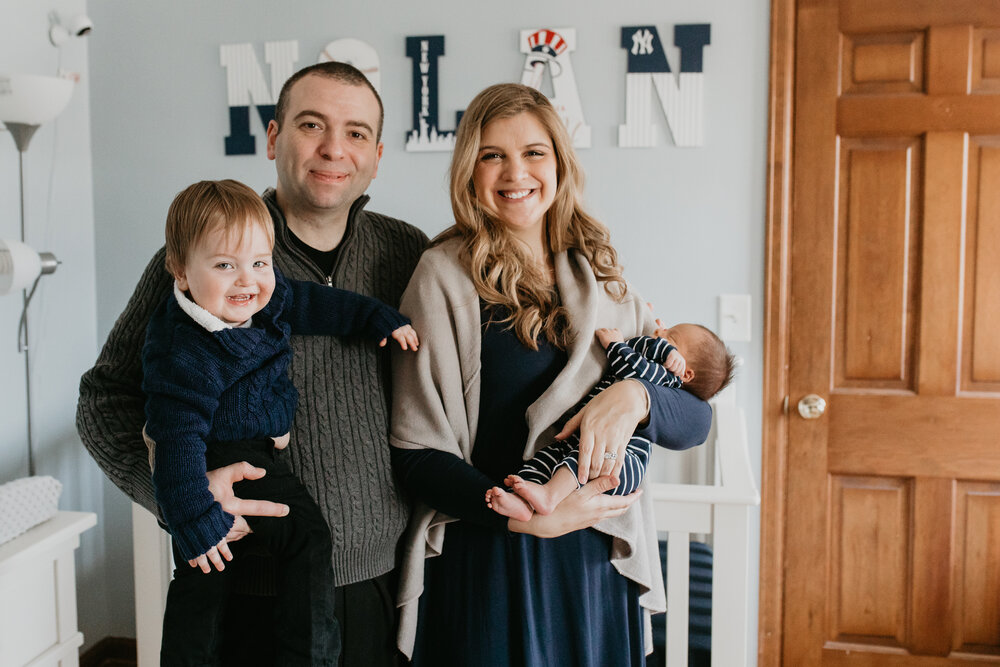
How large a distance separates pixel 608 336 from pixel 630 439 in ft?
0.63

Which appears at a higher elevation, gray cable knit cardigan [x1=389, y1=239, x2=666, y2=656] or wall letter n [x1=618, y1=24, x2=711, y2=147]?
wall letter n [x1=618, y1=24, x2=711, y2=147]

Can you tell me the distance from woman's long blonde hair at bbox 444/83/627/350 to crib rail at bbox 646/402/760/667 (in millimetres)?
500

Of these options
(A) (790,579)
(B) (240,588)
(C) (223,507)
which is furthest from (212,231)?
(A) (790,579)

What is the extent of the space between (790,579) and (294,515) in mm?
1850

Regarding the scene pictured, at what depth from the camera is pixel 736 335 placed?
2465mm

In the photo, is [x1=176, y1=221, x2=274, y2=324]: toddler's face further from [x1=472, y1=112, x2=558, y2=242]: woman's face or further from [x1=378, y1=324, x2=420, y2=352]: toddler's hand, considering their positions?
[x1=472, y1=112, x2=558, y2=242]: woman's face

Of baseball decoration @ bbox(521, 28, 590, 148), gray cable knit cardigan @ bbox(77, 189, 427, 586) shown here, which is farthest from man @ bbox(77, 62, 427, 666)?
baseball decoration @ bbox(521, 28, 590, 148)

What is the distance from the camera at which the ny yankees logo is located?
243 cm

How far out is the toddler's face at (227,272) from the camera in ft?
3.97

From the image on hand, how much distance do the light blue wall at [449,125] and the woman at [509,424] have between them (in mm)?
1059

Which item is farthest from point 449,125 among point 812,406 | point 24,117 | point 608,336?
point 812,406

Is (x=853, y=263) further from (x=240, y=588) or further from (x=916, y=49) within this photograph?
(x=240, y=588)

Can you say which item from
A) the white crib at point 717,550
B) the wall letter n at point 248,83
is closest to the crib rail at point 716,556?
the white crib at point 717,550

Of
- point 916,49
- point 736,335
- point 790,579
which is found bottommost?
point 790,579
